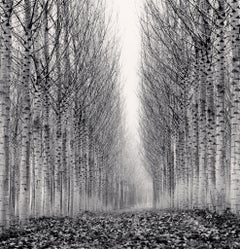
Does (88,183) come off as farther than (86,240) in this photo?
Yes

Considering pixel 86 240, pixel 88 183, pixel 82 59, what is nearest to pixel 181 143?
pixel 82 59

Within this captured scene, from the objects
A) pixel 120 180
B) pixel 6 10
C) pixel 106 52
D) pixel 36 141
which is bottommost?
pixel 120 180

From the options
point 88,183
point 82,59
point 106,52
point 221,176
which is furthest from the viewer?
point 88,183

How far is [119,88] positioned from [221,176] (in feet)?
63.6

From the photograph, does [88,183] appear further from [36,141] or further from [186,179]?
[36,141]

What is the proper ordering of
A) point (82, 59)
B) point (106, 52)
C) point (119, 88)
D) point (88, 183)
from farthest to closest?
1. point (119, 88)
2. point (88, 183)
3. point (106, 52)
4. point (82, 59)

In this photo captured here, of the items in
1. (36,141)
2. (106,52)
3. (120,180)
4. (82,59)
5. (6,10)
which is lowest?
(120,180)

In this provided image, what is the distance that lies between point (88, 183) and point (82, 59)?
9.64 m

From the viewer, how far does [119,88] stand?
95.0ft

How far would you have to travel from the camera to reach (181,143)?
1897 cm

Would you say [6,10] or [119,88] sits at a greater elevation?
[119,88]

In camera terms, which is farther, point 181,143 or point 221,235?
point 181,143

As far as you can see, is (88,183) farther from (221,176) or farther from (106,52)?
(221,176)

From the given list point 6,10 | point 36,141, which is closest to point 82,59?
point 36,141
